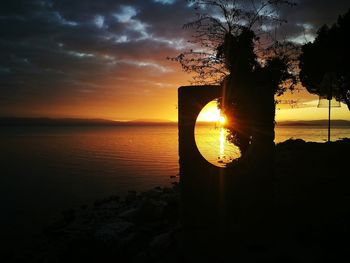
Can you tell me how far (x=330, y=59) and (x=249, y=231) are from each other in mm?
19825

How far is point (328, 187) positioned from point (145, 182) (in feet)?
42.5

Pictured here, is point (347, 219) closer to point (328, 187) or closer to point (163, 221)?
point (328, 187)

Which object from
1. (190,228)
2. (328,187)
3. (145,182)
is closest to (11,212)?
(145,182)

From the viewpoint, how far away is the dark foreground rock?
21.4 ft

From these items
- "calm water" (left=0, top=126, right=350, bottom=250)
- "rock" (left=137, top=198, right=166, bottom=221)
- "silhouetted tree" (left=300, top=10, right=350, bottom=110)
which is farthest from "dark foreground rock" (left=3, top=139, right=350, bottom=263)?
"silhouetted tree" (left=300, top=10, right=350, bottom=110)

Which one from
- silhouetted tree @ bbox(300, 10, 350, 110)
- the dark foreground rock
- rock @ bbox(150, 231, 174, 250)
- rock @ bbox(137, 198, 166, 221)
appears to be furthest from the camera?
silhouetted tree @ bbox(300, 10, 350, 110)

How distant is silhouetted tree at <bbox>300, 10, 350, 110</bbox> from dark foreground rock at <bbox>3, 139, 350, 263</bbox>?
1111 cm

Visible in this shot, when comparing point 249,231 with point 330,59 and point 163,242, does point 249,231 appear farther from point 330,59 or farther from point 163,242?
point 330,59

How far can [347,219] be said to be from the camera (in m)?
7.72

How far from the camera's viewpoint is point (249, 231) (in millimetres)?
7703

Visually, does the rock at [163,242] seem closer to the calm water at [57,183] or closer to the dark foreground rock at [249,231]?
the dark foreground rock at [249,231]

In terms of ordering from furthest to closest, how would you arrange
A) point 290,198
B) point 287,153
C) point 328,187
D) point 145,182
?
1. point 145,182
2. point 287,153
3. point 328,187
4. point 290,198

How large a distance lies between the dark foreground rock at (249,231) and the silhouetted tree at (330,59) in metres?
11.1

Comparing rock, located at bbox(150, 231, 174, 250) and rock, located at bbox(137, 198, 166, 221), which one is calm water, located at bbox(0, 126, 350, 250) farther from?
rock, located at bbox(150, 231, 174, 250)
